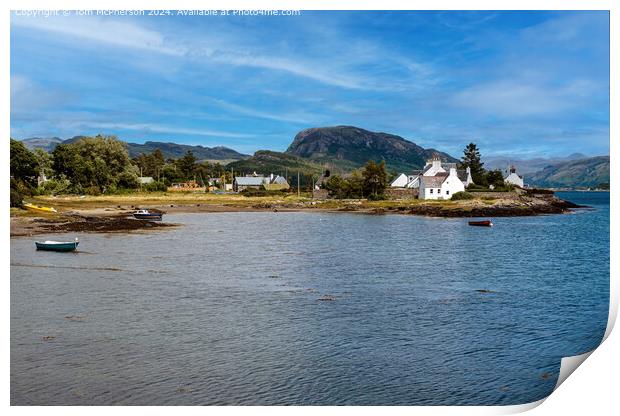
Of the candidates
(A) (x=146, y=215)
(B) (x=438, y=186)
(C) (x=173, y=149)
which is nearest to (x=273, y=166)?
(B) (x=438, y=186)

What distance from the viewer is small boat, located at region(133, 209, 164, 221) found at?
1505 cm

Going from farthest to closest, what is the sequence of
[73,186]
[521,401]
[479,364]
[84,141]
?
[73,186] → [84,141] → [479,364] → [521,401]

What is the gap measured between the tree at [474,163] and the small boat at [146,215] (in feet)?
59.7

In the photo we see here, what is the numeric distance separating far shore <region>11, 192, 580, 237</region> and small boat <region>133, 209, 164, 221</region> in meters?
0.21

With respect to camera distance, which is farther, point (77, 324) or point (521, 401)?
point (77, 324)

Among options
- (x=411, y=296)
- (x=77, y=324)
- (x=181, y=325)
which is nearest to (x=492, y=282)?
(x=411, y=296)

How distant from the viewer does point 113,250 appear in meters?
10.5

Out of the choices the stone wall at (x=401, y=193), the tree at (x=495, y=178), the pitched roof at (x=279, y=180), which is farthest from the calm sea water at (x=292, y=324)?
the pitched roof at (x=279, y=180)

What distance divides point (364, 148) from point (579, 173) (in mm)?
10495

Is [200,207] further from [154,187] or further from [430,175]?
[430,175]

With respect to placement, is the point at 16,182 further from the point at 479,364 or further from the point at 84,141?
the point at 479,364

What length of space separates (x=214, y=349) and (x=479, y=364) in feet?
8.33

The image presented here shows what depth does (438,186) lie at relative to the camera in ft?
86.8
